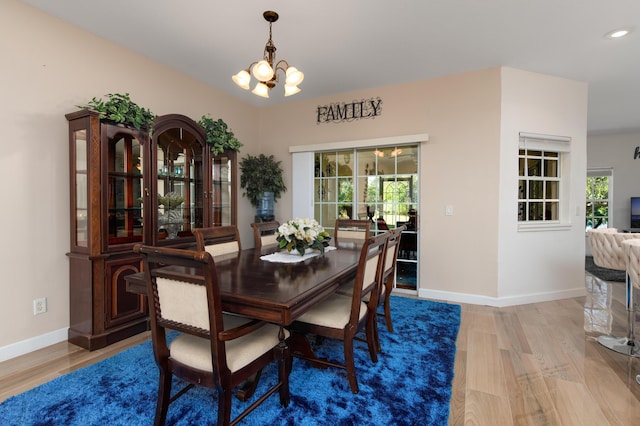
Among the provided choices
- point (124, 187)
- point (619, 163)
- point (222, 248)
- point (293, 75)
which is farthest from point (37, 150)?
point (619, 163)

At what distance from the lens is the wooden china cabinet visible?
247 cm

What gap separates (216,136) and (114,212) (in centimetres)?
137

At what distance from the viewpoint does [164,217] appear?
3.08 m

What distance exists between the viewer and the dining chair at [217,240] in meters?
2.37

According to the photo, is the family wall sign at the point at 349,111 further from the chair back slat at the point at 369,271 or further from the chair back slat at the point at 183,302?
the chair back slat at the point at 183,302

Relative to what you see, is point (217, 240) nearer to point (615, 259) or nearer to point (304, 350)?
point (304, 350)

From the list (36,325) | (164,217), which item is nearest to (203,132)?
(164,217)

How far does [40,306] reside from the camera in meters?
2.50

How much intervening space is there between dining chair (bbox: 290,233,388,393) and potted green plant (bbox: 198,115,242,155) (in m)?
2.31

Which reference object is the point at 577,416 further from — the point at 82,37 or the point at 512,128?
the point at 82,37

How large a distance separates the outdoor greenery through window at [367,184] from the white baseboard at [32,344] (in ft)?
10.2

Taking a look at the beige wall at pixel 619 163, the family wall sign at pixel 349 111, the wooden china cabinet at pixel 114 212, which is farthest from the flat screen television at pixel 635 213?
the wooden china cabinet at pixel 114 212

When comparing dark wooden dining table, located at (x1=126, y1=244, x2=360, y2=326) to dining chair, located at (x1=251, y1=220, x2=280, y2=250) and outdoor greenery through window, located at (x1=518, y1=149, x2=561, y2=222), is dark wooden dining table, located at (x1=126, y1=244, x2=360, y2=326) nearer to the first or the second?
dining chair, located at (x1=251, y1=220, x2=280, y2=250)

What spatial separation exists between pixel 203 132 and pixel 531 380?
11.8 ft
